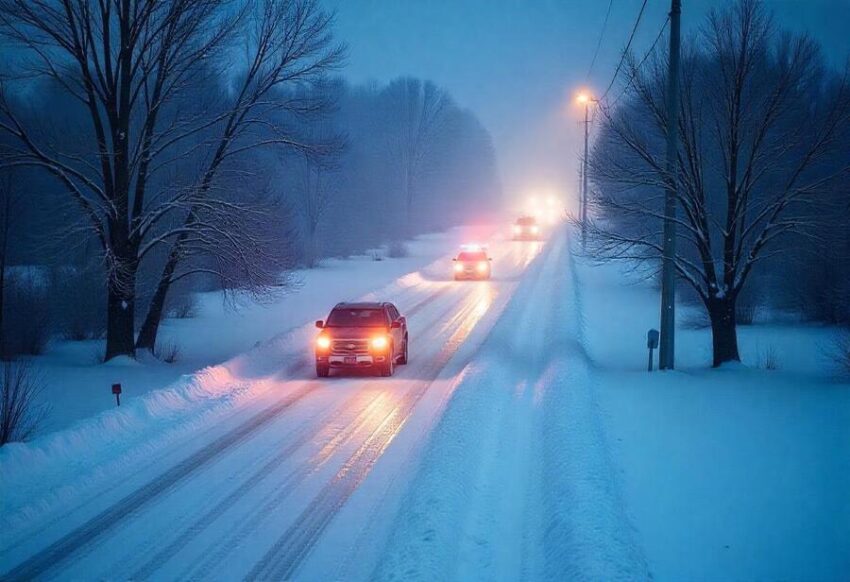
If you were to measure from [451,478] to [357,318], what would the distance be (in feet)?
27.0

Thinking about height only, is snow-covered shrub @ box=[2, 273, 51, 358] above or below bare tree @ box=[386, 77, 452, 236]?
below

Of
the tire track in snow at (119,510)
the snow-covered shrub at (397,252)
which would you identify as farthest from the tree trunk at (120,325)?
the snow-covered shrub at (397,252)

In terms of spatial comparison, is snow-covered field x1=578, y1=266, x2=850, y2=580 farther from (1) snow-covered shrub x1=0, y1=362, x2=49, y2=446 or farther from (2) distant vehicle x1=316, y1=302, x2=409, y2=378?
(1) snow-covered shrub x1=0, y1=362, x2=49, y2=446

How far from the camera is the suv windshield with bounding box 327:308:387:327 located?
1559cm

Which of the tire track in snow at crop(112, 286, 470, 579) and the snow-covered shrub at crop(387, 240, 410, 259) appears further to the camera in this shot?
the snow-covered shrub at crop(387, 240, 410, 259)

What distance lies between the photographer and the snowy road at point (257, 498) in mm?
6336

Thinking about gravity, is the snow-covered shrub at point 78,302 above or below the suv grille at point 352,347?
above

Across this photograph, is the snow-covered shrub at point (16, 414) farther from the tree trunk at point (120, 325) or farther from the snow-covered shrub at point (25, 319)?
the snow-covered shrub at point (25, 319)

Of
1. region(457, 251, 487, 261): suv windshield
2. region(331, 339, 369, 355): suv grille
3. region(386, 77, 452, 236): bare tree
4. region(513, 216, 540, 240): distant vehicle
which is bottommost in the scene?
region(331, 339, 369, 355): suv grille

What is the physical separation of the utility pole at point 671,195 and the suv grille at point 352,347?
6.82 meters

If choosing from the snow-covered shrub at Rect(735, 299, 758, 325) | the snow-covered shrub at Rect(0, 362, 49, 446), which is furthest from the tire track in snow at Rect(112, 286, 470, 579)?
the snow-covered shrub at Rect(735, 299, 758, 325)

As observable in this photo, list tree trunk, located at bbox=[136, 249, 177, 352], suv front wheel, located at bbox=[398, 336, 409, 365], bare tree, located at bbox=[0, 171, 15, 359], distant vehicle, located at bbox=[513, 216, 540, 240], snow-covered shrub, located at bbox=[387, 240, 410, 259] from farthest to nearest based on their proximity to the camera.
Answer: distant vehicle, located at bbox=[513, 216, 540, 240] → snow-covered shrub, located at bbox=[387, 240, 410, 259] → bare tree, located at bbox=[0, 171, 15, 359] → tree trunk, located at bbox=[136, 249, 177, 352] → suv front wheel, located at bbox=[398, 336, 409, 365]

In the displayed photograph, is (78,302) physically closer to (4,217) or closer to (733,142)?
(4,217)

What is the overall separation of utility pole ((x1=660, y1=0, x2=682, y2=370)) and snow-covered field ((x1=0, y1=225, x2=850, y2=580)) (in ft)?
3.62
